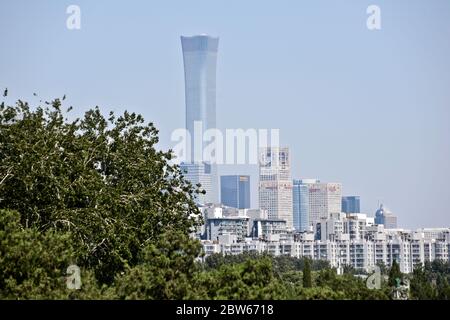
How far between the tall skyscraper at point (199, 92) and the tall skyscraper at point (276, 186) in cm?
806

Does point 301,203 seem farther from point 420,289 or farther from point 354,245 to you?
point 420,289

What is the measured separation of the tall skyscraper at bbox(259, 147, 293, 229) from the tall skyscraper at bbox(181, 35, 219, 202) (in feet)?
26.4

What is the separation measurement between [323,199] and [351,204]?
351 centimetres

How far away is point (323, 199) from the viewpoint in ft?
517

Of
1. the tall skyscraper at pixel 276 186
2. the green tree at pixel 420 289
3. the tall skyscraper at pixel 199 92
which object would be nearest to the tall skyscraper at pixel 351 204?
the tall skyscraper at pixel 276 186

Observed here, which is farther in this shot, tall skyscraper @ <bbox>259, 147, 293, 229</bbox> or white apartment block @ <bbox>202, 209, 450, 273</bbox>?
tall skyscraper @ <bbox>259, 147, 293, 229</bbox>

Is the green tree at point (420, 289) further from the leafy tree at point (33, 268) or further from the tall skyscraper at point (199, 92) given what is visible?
the tall skyscraper at point (199, 92)

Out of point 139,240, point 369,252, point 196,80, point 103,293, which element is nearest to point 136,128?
point 139,240

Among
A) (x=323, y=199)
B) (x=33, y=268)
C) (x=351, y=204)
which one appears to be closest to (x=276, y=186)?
(x=323, y=199)

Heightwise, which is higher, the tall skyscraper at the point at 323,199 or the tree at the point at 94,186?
the tall skyscraper at the point at 323,199

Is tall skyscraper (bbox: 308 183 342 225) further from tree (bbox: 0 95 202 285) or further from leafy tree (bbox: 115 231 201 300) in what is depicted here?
leafy tree (bbox: 115 231 201 300)

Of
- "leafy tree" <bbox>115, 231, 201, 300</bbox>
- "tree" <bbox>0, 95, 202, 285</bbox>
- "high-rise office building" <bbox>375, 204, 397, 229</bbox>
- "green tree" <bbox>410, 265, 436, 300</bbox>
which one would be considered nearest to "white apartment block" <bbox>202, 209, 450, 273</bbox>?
"high-rise office building" <bbox>375, 204, 397, 229</bbox>

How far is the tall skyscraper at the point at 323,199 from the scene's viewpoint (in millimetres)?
156300

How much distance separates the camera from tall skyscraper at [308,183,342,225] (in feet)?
513
